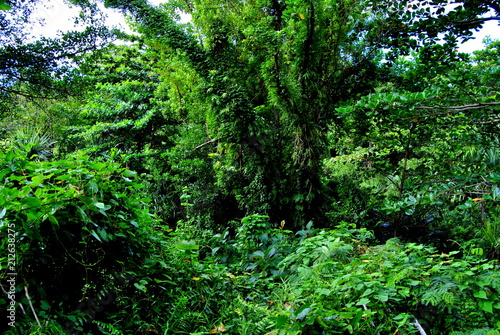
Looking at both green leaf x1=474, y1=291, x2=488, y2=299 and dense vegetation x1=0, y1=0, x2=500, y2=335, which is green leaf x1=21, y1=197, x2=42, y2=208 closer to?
dense vegetation x1=0, y1=0, x2=500, y2=335

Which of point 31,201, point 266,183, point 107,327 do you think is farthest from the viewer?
point 266,183

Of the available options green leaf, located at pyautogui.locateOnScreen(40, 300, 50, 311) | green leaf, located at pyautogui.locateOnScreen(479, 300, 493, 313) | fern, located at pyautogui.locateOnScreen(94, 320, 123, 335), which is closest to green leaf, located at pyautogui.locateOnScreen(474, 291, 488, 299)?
green leaf, located at pyautogui.locateOnScreen(479, 300, 493, 313)

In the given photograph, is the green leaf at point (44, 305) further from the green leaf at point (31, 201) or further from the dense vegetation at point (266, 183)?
the green leaf at point (31, 201)

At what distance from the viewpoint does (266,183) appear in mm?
4641

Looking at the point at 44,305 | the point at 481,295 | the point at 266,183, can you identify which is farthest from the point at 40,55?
the point at 481,295

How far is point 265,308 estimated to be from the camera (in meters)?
1.58

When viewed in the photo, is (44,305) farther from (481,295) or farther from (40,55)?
(40,55)

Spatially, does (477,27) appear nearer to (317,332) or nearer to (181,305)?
(317,332)

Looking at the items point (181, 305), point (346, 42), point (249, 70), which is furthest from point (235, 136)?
point (181, 305)

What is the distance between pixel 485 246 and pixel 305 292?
306 centimetres

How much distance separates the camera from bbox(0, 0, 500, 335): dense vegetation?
1268mm

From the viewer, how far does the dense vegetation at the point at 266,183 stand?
49.9 inches

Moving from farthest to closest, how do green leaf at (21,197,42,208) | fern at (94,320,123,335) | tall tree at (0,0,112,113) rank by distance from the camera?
tall tree at (0,0,112,113) < fern at (94,320,123,335) < green leaf at (21,197,42,208)

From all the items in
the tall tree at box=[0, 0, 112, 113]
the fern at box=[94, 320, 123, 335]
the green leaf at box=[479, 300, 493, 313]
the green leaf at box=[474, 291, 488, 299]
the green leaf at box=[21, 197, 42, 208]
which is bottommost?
the green leaf at box=[479, 300, 493, 313]
